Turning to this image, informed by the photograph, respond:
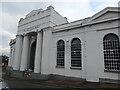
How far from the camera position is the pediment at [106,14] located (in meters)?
10.4

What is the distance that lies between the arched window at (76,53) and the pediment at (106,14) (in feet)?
10.5

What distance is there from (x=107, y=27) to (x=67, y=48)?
214 inches

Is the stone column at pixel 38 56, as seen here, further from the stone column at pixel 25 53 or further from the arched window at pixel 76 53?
the arched window at pixel 76 53

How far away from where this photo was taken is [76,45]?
1294cm

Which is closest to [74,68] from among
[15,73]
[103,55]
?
[103,55]

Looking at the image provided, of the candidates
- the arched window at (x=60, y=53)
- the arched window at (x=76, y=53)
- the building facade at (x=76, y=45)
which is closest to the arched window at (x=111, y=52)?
the building facade at (x=76, y=45)

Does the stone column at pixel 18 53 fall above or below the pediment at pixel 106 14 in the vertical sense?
below

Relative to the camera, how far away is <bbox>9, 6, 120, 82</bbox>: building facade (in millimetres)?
10312

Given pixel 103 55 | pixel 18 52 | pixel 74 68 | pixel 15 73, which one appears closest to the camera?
pixel 103 55

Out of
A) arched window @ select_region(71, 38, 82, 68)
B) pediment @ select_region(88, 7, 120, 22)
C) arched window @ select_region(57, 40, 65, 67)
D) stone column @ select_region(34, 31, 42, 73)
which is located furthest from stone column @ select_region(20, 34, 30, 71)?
pediment @ select_region(88, 7, 120, 22)

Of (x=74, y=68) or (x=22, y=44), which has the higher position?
(x=22, y=44)

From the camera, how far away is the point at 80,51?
40.7ft

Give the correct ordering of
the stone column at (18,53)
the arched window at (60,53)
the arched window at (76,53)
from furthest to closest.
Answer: the stone column at (18,53), the arched window at (60,53), the arched window at (76,53)

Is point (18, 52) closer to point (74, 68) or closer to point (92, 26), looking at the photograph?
point (74, 68)
